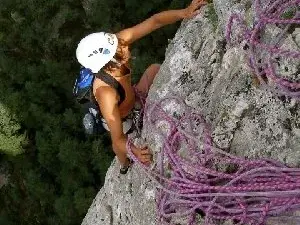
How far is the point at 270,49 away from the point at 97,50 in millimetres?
1619

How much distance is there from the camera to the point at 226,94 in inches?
154

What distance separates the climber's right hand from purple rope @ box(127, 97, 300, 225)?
0.16m

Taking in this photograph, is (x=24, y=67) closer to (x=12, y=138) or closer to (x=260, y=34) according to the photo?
(x=12, y=138)

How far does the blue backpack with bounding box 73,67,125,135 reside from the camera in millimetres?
4727

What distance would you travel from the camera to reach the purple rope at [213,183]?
338cm

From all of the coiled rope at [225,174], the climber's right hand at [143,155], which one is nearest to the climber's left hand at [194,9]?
the coiled rope at [225,174]

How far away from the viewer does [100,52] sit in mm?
4707

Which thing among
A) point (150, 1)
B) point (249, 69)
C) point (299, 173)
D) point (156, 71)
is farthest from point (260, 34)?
point (150, 1)

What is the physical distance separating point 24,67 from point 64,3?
161 cm

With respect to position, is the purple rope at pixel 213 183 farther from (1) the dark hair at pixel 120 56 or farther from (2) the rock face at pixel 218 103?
(1) the dark hair at pixel 120 56

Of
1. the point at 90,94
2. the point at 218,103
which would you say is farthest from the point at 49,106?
the point at 218,103

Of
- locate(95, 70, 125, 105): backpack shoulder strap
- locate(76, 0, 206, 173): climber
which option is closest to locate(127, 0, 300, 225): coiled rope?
locate(76, 0, 206, 173): climber

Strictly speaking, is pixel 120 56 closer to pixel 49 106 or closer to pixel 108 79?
pixel 108 79

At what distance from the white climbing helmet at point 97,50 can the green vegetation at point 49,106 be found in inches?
240
